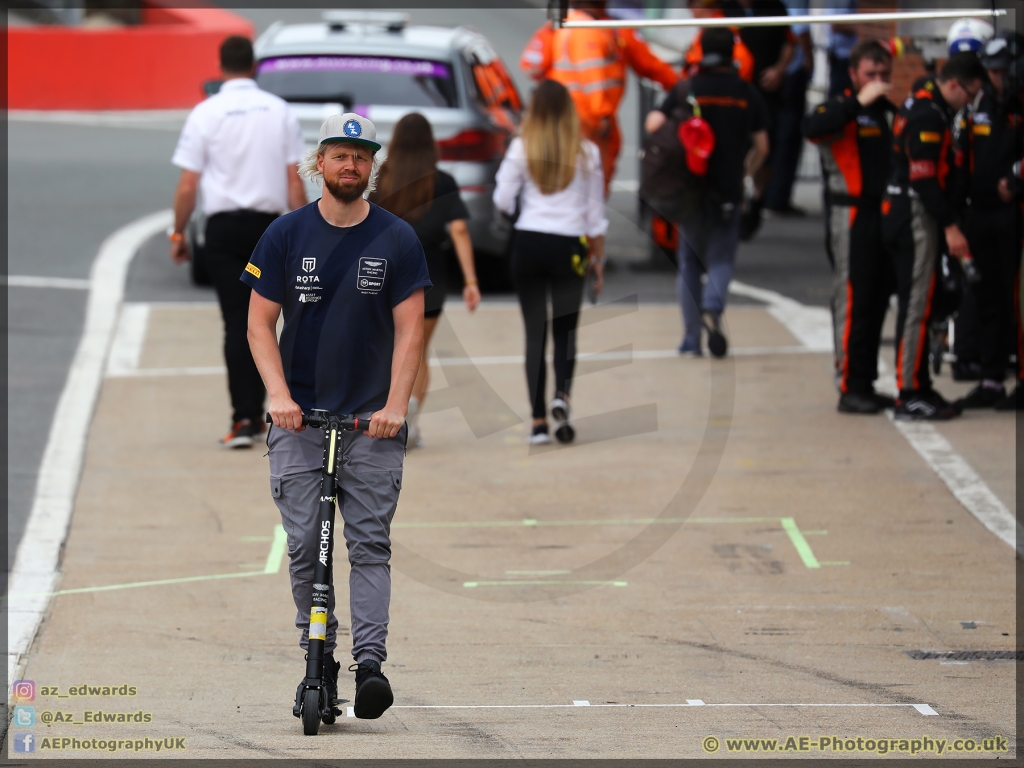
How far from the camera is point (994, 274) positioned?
9.08 m

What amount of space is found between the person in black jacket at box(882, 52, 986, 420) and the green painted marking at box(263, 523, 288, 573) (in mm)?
3852

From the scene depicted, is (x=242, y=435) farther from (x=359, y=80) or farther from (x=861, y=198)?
(x=359, y=80)

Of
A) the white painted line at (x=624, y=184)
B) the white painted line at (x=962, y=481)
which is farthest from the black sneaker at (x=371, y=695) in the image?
the white painted line at (x=624, y=184)

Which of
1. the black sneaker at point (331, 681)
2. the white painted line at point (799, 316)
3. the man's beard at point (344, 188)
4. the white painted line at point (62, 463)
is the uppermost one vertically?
the man's beard at point (344, 188)

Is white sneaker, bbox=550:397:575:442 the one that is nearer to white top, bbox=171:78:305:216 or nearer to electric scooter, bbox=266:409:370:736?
white top, bbox=171:78:305:216

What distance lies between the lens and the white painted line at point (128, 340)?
10273mm

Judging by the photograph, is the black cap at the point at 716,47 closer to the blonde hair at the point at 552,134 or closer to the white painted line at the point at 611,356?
the white painted line at the point at 611,356

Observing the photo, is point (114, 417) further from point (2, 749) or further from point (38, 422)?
point (2, 749)

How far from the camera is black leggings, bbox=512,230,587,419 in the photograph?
859cm

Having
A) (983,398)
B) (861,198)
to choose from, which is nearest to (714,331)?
(861,198)

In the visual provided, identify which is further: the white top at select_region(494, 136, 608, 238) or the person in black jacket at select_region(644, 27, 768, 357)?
the person in black jacket at select_region(644, 27, 768, 357)

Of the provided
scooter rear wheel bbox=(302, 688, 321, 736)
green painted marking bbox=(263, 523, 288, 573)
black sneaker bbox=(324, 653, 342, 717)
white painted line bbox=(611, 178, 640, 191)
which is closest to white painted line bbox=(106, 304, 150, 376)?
green painted marking bbox=(263, 523, 288, 573)

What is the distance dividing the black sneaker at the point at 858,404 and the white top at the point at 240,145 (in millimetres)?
3580

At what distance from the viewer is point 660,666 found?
5555 millimetres
